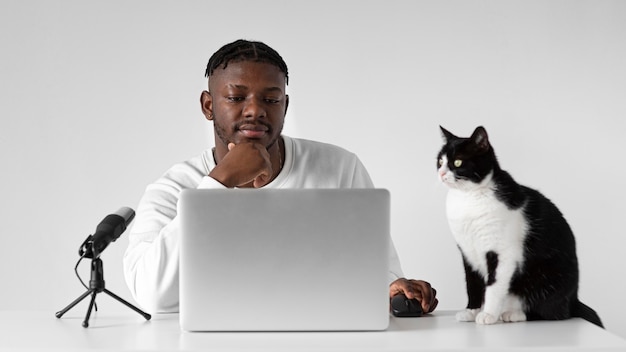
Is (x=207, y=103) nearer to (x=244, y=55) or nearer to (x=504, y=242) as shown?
(x=244, y=55)

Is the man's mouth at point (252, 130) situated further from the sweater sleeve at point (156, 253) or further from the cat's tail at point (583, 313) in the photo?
the cat's tail at point (583, 313)

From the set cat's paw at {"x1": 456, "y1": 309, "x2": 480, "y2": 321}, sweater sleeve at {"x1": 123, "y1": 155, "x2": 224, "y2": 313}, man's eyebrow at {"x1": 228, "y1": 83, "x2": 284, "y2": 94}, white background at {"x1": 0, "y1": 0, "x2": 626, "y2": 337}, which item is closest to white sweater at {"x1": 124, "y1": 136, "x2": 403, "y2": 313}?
sweater sleeve at {"x1": 123, "y1": 155, "x2": 224, "y2": 313}

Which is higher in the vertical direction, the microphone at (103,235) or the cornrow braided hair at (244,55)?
the cornrow braided hair at (244,55)

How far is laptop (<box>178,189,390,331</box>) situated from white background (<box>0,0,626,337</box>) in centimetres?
156

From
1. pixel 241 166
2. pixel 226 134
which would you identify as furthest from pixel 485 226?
pixel 226 134

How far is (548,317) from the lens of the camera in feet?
4.22

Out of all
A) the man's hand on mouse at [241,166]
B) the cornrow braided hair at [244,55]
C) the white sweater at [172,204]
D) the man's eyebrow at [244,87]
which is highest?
the cornrow braided hair at [244,55]

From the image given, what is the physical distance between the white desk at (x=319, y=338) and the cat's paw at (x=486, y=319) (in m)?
0.01

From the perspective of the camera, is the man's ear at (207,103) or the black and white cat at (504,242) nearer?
the black and white cat at (504,242)

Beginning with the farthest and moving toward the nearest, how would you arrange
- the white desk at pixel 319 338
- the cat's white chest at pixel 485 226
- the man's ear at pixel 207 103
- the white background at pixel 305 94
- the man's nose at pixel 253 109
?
the white background at pixel 305 94
the man's ear at pixel 207 103
the man's nose at pixel 253 109
the cat's white chest at pixel 485 226
the white desk at pixel 319 338

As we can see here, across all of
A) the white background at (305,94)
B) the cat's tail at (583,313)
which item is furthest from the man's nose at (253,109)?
the white background at (305,94)

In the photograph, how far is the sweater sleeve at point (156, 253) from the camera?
146 cm

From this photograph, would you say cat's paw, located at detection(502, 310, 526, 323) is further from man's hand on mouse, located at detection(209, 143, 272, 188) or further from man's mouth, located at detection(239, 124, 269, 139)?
man's mouth, located at detection(239, 124, 269, 139)

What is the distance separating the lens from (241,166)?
1456 mm
